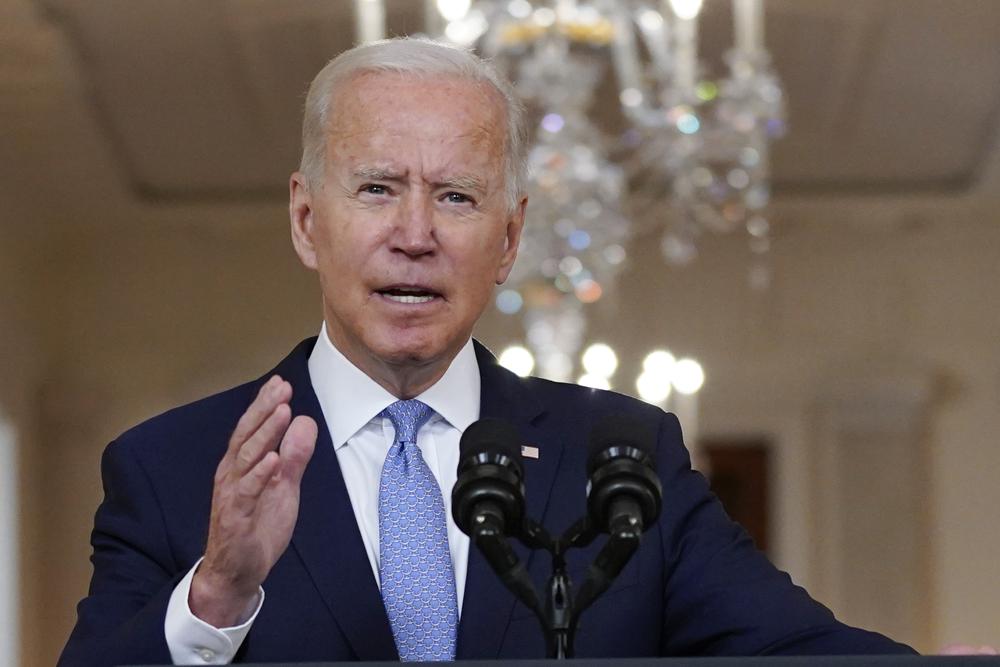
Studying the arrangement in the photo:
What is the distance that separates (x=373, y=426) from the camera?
7.29 feet

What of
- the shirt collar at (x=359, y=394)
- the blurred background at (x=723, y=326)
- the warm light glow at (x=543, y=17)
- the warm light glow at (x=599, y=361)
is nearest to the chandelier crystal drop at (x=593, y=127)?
the warm light glow at (x=543, y=17)

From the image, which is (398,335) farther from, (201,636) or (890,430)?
(890,430)

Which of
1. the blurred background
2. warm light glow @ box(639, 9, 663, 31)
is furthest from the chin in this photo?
the blurred background

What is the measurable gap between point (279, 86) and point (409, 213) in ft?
25.6

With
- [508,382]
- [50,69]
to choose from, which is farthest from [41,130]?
[508,382]

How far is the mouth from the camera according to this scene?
2.09 metres

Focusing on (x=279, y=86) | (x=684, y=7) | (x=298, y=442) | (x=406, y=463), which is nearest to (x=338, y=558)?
(x=406, y=463)

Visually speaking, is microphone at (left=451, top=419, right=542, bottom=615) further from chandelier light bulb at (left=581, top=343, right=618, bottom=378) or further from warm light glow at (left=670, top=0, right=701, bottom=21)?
chandelier light bulb at (left=581, top=343, right=618, bottom=378)

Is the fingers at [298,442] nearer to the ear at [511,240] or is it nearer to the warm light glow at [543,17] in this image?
the ear at [511,240]

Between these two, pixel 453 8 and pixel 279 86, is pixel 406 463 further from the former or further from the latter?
pixel 279 86

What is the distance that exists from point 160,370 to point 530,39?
6.90 metres

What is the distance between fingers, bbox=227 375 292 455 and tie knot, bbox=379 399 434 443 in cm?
54

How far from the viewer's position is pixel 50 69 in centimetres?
909

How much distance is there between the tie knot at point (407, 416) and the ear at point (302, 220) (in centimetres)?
22
